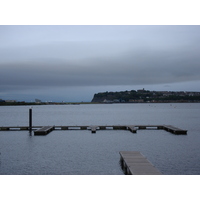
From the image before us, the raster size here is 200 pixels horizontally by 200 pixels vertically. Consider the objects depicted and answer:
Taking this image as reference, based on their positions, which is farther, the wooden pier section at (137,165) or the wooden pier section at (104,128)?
the wooden pier section at (104,128)

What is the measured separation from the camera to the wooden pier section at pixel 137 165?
11.3 metres

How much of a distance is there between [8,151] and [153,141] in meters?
13.2

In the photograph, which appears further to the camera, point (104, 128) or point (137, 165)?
point (104, 128)

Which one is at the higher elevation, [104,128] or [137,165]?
[137,165]

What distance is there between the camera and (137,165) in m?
12.5

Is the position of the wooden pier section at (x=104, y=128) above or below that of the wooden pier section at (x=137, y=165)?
below

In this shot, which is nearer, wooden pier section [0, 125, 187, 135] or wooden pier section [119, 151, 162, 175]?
wooden pier section [119, 151, 162, 175]

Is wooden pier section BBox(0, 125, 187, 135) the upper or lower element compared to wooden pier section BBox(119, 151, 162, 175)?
lower

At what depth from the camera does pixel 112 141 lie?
24.8 metres

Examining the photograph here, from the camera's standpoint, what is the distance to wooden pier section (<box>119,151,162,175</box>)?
1126 centimetres
